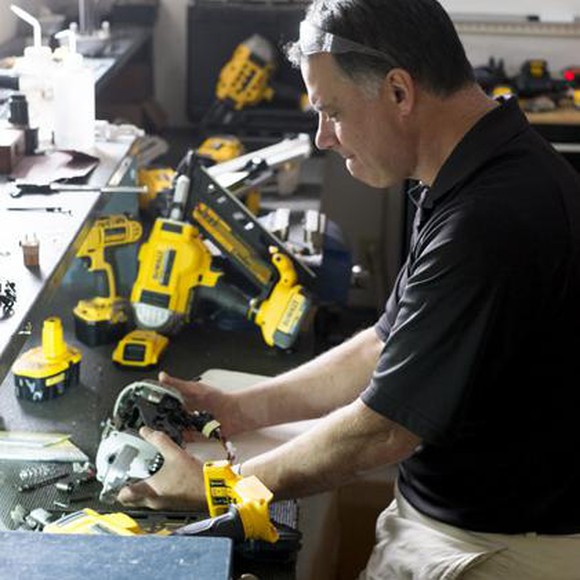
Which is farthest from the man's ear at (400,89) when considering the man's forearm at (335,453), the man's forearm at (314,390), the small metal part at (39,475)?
the small metal part at (39,475)

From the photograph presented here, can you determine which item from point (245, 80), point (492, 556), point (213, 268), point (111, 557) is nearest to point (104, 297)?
point (213, 268)

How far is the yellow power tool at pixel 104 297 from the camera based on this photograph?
2102 millimetres

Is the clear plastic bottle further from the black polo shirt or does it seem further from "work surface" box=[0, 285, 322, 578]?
the black polo shirt

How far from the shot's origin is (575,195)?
141 cm

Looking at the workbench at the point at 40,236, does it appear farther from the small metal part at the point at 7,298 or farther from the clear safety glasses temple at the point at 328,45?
the clear safety glasses temple at the point at 328,45

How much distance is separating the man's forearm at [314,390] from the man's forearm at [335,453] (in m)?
0.29

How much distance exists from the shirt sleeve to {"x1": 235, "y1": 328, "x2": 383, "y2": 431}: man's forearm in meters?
0.43

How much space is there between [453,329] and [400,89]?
1.04 feet

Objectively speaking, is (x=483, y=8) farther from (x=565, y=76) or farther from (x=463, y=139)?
(x=463, y=139)

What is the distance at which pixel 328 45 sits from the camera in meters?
1.44

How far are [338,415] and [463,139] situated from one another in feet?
1.29

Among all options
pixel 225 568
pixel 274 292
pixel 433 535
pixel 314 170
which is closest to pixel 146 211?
pixel 274 292

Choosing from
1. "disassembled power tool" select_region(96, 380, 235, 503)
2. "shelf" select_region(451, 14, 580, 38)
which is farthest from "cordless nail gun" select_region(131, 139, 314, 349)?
"shelf" select_region(451, 14, 580, 38)

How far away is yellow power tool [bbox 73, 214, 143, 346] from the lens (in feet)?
6.89
